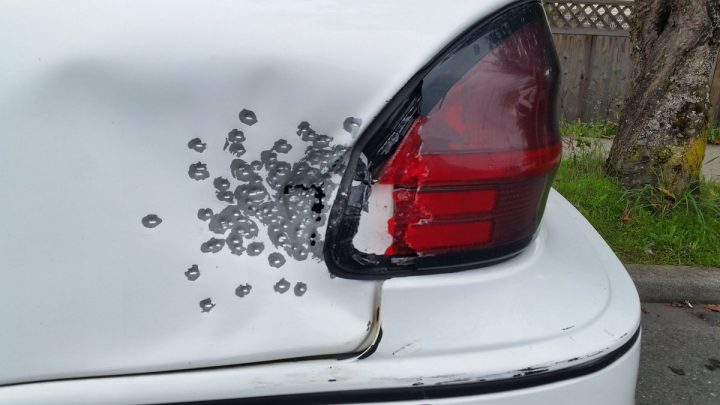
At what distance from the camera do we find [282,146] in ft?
3.12

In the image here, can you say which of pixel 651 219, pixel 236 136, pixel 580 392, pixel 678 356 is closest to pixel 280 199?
pixel 236 136

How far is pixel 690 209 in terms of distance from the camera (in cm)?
377

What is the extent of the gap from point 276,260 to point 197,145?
22 cm

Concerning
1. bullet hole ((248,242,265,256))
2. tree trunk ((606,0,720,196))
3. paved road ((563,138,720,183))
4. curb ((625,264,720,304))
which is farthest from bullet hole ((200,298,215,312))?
paved road ((563,138,720,183))

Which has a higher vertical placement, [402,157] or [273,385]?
[402,157]

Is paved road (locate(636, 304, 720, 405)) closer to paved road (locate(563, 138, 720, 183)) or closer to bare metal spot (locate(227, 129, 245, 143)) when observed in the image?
paved road (locate(563, 138, 720, 183))

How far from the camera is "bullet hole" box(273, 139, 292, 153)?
3.12 feet

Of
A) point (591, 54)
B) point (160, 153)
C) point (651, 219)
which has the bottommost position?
point (651, 219)

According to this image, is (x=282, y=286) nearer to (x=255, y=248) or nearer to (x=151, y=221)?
(x=255, y=248)

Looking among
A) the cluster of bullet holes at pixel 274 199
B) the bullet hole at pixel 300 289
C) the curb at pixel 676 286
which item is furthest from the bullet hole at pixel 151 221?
the curb at pixel 676 286

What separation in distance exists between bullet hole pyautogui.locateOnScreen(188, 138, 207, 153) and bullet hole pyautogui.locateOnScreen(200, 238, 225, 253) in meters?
0.15

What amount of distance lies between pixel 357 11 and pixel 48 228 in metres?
0.60

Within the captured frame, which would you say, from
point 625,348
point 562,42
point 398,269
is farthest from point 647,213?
point 562,42

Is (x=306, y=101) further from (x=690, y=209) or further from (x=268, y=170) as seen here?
(x=690, y=209)
